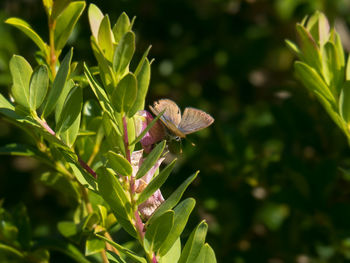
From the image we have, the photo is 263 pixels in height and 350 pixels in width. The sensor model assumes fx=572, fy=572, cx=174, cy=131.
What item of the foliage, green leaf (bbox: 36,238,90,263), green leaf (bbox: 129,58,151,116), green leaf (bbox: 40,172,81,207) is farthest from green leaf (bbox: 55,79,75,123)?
green leaf (bbox: 36,238,90,263)

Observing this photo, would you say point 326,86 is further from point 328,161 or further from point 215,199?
point 215,199

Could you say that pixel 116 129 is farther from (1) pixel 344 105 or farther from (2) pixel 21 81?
(1) pixel 344 105

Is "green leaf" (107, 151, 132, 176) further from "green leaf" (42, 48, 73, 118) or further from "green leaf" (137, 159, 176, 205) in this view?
"green leaf" (42, 48, 73, 118)

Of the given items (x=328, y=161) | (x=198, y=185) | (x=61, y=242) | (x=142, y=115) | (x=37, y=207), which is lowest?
(x=37, y=207)

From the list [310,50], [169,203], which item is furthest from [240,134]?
[169,203]

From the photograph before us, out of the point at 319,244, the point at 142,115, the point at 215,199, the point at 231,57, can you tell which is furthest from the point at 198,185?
the point at 142,115

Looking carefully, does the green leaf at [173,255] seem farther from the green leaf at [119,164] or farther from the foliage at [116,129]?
the green leaf at [119,164]
